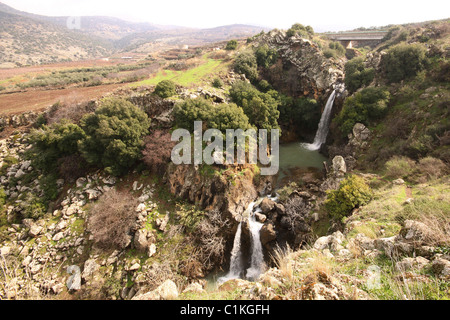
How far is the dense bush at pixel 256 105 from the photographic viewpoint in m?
19.8

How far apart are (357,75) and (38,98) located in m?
37.6

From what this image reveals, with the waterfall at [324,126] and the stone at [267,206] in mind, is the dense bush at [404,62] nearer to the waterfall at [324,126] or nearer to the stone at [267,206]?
the waterfall at [324,126]

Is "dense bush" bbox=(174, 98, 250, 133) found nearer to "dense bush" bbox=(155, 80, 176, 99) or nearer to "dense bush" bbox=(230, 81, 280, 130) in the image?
"dense bush" bbox=(155, 80, 176, 99)

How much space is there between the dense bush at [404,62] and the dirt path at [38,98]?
29.3 meters

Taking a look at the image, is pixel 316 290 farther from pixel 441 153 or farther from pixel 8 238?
pixel 8 238

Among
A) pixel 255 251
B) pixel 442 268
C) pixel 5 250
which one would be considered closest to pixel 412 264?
pixel 442 268

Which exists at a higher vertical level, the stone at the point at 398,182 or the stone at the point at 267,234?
the stone at the point at 398,182

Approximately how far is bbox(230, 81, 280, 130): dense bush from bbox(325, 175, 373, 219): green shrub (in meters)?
10.7

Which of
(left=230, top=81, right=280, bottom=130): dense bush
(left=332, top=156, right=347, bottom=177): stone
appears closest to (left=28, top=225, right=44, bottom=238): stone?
(left=230, top=81, right=280, bottom=130): dense bush

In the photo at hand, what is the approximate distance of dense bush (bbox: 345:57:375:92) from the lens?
2075cm

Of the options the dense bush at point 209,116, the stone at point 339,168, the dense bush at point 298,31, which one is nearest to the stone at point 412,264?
the stone at point 339,168

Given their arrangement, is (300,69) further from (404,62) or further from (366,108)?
(366,108)
